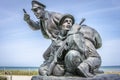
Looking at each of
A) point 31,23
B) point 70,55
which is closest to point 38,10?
point 31,23

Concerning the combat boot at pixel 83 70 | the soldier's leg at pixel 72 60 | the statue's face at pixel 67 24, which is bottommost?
the combat boot at pixel 83 70

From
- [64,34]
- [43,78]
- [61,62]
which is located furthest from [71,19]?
[43,78]

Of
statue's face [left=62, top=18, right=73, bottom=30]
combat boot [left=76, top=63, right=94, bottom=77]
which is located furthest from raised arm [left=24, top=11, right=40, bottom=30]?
combat boot [left=76, top=63, right=94, bottom=77]

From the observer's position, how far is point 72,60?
4961mm

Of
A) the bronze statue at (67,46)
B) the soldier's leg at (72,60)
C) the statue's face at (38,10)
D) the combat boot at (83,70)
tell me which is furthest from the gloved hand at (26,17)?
the combat boot at (83,70)

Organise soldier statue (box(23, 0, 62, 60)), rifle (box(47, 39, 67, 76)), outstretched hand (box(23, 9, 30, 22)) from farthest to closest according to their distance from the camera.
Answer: outstretched hand (box(23, 9, 30, 22)), soldier statue (box(23, 0, 62, 60)), rifle (box(47, 39, 67, 76))

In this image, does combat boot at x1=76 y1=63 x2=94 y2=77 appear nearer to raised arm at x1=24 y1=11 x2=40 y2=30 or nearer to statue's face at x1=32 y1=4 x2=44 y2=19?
statue's face at x1=32 y1=4 x2=44 y2=19

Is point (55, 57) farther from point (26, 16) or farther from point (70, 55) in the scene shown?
point (26, 16)

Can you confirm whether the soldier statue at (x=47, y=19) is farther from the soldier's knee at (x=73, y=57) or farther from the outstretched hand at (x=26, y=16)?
the soldier's knee at (x=73, y=57)

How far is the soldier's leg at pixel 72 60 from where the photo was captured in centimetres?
496

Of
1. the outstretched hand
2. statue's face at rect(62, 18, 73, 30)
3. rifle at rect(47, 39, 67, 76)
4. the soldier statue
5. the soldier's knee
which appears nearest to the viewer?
the soldier's knee

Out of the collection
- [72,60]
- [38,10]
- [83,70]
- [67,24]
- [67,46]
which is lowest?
[83,70]

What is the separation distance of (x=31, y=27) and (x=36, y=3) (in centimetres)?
62

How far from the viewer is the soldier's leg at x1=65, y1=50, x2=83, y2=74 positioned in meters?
4.96
